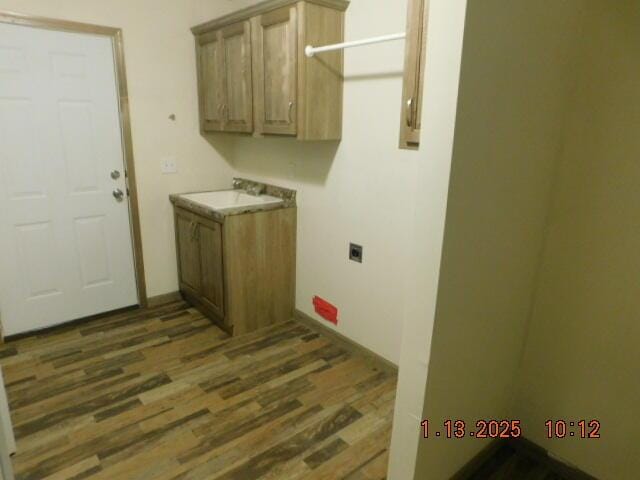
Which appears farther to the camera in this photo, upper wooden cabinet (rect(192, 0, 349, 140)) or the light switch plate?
the light switch plate

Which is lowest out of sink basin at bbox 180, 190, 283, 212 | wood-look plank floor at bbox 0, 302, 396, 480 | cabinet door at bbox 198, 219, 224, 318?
wood-look plank floor at bbox 0, 302, 396, 480

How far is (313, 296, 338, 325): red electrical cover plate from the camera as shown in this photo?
286cm

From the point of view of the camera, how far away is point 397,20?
211 centimetres

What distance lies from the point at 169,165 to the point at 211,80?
735mm

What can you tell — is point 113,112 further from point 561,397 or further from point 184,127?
point 561,397

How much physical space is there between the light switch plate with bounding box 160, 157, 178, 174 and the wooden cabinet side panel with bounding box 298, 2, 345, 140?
1.34m

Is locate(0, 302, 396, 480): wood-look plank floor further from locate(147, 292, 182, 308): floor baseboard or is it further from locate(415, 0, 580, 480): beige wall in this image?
locate(415, 0, 580, 480): beige wall

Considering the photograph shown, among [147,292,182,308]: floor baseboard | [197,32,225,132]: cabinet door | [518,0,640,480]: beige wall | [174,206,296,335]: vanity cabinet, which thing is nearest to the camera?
[518,0,640,480]: beige wall

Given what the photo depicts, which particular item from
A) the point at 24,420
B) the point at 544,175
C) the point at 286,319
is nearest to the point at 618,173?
the point at 544,175

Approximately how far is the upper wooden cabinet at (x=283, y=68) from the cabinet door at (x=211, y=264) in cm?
73

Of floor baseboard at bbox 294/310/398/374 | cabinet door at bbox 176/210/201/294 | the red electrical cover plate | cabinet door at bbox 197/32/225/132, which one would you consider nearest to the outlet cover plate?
the red electrical cover plate

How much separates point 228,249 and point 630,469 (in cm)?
230

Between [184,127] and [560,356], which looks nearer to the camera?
[560,356]

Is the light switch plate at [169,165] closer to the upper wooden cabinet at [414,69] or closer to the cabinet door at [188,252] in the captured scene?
the cabinet door at [188,252]
